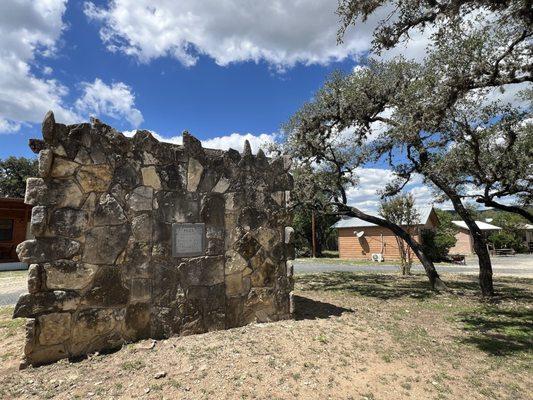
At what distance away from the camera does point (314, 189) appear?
13.4 m

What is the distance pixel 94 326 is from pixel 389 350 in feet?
13.6

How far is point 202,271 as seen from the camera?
5.67 meters

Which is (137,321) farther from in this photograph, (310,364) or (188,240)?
(310,364)

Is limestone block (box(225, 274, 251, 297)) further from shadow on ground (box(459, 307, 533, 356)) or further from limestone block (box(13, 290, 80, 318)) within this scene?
shadow on ground (box(459, 307, 533, 356))

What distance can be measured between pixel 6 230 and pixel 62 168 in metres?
18.5

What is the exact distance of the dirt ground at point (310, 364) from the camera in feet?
12.9

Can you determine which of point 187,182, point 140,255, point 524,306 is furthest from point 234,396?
point 524,306

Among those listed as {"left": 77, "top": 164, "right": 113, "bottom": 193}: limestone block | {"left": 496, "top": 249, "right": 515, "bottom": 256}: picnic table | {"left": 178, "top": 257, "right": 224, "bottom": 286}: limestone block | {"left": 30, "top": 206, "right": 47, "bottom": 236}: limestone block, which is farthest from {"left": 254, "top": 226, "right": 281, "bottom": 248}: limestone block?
{"left": 496, "top": 249, "right": 515, "bottom": 256}: picnic table

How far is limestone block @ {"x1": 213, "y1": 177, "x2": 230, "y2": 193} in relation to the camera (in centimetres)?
596

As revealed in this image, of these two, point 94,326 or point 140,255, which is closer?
point 94,326

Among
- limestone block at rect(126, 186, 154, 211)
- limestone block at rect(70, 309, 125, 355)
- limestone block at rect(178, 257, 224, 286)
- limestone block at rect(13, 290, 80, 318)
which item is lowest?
limestone block at rect(70, 309, 125, 355)

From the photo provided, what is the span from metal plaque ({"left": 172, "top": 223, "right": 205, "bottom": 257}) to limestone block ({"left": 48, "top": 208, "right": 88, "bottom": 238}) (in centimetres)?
125

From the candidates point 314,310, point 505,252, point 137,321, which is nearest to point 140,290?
point 137,321

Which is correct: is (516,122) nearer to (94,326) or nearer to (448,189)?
(448,189)
